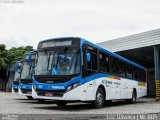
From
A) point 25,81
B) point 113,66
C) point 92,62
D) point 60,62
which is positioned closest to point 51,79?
point 60,62

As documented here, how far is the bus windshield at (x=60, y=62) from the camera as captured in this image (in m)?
12.2

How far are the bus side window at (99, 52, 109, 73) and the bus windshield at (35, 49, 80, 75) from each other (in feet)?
6.91

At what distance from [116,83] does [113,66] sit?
1028 mm

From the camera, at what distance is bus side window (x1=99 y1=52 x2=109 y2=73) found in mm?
14194

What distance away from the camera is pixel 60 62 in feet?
40.3

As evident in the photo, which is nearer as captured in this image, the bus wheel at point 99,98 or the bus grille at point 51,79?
the bus grille at point 51,79

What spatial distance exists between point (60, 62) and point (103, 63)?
9.50 feet

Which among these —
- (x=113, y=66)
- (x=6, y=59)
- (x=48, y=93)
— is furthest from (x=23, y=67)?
(x=6, y=59)

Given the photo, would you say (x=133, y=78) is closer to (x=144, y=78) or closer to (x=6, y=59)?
(x=144, y=78)

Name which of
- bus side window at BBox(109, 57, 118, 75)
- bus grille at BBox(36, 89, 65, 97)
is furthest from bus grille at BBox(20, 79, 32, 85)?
bus grille at BBox(36, 89, 65, 97)

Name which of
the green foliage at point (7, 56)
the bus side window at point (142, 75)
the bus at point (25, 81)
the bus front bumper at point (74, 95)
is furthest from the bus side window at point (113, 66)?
the green foliage at point (7, 56)

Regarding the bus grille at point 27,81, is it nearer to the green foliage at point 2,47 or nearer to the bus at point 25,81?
the bus at point 25,81

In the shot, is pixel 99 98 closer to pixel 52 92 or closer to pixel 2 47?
pixel 52 92

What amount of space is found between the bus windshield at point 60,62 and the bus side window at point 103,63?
2107 millimetres
